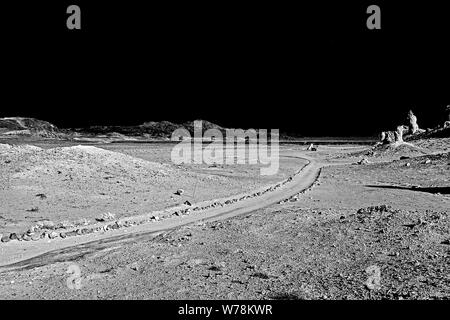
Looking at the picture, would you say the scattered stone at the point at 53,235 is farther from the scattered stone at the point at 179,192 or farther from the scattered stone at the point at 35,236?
the scattered stone at the point at 179,192

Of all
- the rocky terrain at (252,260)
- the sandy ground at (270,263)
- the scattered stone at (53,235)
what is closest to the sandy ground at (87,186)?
the scattered stone at (53,235)

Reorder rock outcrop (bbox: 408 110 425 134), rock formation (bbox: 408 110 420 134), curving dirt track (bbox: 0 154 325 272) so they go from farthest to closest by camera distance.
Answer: rock formation (bbox: 408 110 420 134), rock outcrop (bbox: 408 110 425 134), curving dirt track (bbox: 0 154 325 272)

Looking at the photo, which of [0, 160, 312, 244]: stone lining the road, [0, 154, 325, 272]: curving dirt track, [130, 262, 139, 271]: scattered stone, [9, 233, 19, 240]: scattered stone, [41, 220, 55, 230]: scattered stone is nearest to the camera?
[130, 262, 139, 271]: scattered stone

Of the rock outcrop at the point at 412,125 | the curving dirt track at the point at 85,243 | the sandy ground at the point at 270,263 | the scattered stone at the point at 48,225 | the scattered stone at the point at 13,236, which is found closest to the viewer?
the sandy ground at the point at 270,263

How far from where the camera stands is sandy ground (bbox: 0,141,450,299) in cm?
996

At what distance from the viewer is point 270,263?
12.1m

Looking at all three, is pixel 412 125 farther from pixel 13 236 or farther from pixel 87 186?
pixel 13 236

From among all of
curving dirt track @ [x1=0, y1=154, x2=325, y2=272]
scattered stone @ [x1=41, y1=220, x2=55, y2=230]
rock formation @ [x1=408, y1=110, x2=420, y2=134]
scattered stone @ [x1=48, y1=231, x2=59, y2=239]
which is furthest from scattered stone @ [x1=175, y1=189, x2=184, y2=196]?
rock formation @ [x1=408, y1=110, x2=420, y2=134]

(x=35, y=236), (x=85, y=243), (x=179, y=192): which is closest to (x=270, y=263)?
(x=85, y=243)

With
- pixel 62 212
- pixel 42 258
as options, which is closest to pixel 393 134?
pixel 62 212

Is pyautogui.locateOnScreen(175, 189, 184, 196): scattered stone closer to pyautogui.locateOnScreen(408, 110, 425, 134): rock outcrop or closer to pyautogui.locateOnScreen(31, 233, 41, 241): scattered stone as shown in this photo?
pyautogui.locateOnScreen(31, 233, 41, 241): scattered stone

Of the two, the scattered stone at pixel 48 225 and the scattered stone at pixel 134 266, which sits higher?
the scattered stone at pixel 134 266

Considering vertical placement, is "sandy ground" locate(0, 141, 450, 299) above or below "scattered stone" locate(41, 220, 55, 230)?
above

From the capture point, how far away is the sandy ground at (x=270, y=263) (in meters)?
9.96
